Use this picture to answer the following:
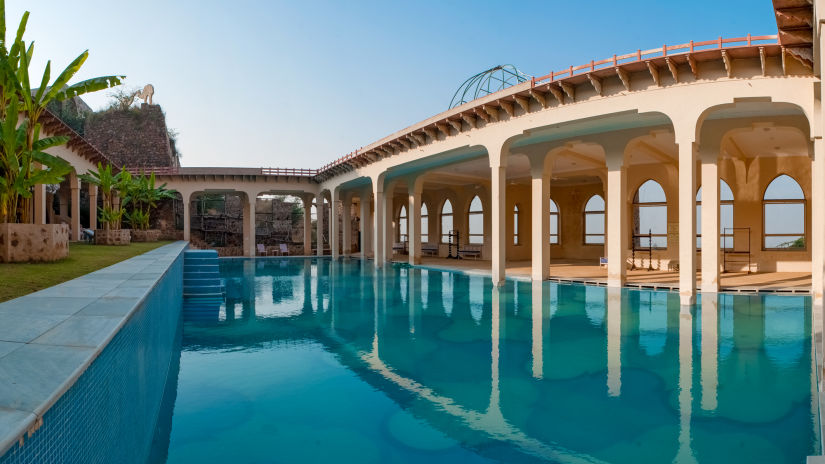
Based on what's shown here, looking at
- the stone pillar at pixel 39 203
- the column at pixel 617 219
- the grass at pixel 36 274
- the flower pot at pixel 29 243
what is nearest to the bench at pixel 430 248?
the column at pixel 617 219

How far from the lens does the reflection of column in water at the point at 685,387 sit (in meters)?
3.92

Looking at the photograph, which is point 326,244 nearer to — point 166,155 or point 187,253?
point 166,155

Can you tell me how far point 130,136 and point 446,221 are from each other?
2425 centimetres

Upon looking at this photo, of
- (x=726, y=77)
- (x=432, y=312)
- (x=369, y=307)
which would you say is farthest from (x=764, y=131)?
(x=369, y=307)

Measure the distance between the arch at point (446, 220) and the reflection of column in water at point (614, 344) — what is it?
56.0 ft

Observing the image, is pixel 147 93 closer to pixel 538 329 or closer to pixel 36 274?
pixel 36 274

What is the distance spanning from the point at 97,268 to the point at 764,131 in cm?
1657

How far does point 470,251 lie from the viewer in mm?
26594

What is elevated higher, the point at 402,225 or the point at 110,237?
the point at 402,225

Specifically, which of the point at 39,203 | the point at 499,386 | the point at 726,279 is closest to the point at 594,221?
the point at 726,279

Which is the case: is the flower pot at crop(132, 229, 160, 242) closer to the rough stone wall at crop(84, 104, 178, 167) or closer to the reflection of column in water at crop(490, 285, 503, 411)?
the rough stone wall at crop(84, 104, 178, 167)

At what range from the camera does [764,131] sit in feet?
46.3

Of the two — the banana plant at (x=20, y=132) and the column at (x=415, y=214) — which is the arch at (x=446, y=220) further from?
the banana plant at (x=20, y=132)

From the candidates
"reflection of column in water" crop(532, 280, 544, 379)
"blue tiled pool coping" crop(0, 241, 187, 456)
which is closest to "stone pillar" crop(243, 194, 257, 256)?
"reflection of column in water" crop(532, 280, 544, 379)
